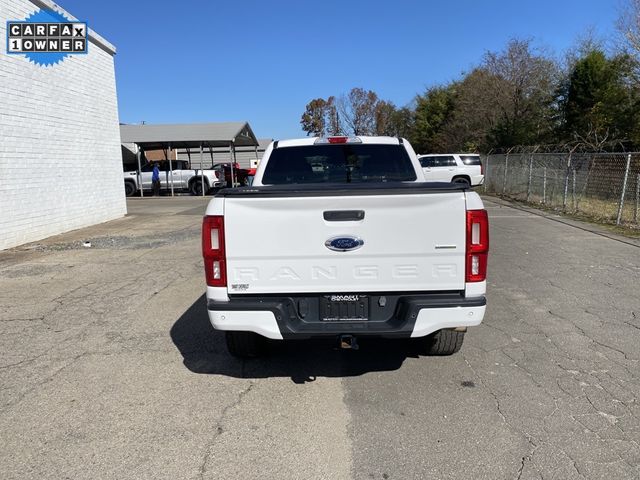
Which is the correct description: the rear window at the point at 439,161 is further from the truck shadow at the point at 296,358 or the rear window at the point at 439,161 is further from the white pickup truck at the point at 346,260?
the white pickup truck at the point at 346,260

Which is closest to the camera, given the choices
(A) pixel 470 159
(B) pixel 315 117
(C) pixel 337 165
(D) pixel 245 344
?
(D) pixel 245 344

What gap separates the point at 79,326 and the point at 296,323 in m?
3.01

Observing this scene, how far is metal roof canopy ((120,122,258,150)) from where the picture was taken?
26734mm

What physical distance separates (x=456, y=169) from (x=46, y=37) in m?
17.2

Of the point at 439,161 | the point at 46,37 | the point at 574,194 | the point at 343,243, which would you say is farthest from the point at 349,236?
the point at 439,161

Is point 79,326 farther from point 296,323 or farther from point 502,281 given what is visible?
point 502,281

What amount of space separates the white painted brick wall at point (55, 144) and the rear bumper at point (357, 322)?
8680mm

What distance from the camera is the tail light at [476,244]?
3301 millimetres

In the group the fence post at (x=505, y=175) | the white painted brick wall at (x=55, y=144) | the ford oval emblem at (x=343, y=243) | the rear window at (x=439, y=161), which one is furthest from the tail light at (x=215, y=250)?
the rear window at (x=439, y=161)

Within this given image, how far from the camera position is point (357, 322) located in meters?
3.44

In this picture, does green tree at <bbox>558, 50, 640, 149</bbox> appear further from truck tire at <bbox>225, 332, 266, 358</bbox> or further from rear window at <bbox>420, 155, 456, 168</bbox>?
truck tire at <bbox>225, 332, 266, 358</bbox>

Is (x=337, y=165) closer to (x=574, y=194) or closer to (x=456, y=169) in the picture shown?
(x=574, y=194)

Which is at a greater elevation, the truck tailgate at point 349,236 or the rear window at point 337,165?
the rear window at point 337,165

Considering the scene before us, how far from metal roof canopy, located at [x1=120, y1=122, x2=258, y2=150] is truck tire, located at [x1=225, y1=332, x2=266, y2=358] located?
23490mm
